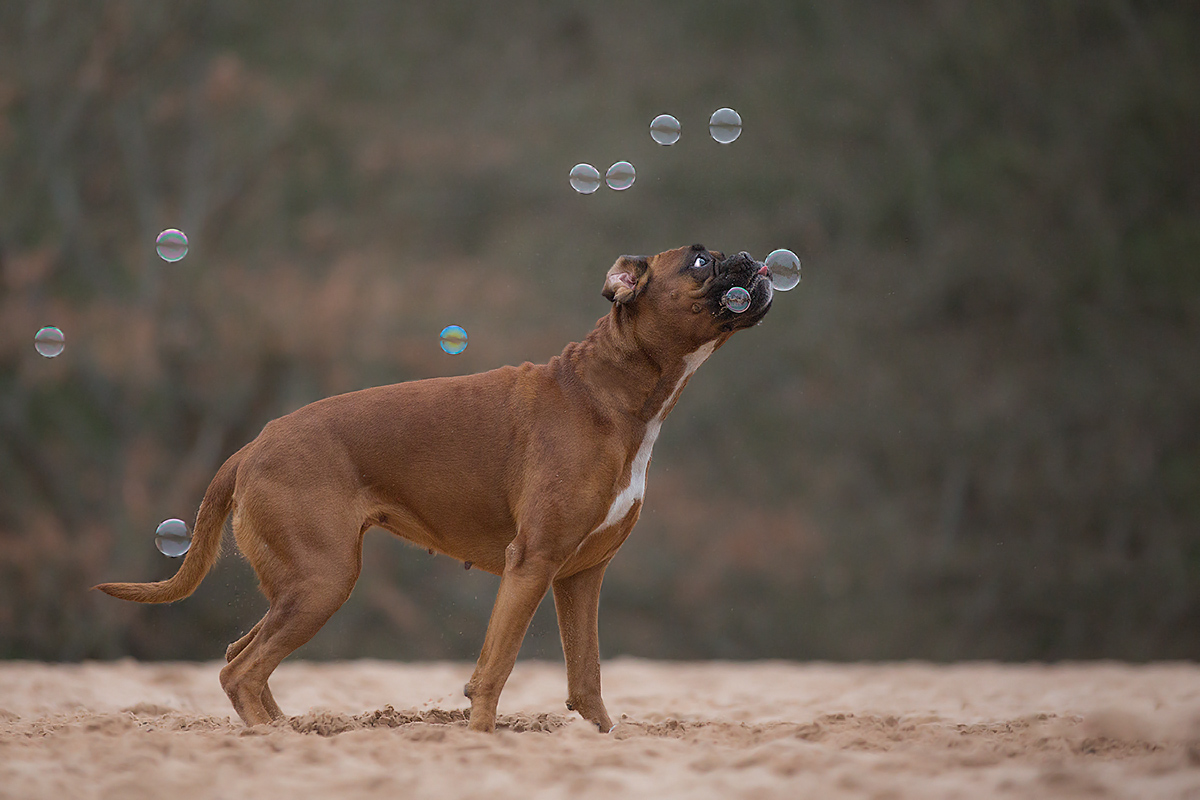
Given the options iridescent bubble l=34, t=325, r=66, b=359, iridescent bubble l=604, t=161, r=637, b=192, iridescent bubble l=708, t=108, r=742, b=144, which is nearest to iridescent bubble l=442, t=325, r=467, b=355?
iridescent bubble l=604, t=161, r=637, b=192

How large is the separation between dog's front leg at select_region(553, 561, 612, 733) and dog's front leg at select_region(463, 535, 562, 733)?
0.53 m

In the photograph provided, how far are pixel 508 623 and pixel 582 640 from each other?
26.2 inches

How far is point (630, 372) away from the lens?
479 centimetres

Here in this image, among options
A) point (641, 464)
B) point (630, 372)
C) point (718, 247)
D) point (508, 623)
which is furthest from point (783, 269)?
point (718, 247)

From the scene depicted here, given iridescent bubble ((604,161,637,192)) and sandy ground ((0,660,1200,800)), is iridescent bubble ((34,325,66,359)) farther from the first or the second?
iridescent bubble ((604,161,637,192))

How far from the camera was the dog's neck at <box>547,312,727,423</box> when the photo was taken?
478 centimetres

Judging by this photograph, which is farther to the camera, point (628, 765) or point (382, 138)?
point (382, 138)

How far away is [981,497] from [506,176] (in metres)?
7.42

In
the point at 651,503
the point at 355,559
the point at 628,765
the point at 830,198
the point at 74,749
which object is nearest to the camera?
the point at 628,765

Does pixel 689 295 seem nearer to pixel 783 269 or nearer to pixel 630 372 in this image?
pixel 630 372

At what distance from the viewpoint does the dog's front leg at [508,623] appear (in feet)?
14.6

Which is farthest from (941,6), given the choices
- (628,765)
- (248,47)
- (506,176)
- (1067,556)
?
(628,765)

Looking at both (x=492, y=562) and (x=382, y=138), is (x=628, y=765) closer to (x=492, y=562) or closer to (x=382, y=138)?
(x=492, y=562)

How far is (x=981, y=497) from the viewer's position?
45.7ft
